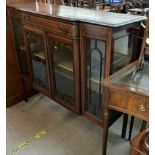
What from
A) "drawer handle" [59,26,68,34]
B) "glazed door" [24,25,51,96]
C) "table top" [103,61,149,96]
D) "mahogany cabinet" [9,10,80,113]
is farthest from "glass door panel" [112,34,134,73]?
"glazed door" [24,25,51,96]

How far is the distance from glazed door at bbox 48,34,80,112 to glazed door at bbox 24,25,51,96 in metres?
0.09

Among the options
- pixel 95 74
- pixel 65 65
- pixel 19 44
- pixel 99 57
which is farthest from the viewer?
pixel 19 44

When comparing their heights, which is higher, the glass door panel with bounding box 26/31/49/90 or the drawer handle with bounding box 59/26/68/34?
the drawer handle with bounding box 59/26/68/34

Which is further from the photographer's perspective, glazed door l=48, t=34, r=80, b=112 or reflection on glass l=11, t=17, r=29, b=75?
reflection on glass l=11, t=17, r=29, b=75

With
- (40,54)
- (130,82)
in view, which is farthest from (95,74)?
(40,54)

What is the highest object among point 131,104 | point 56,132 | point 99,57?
point 99,57

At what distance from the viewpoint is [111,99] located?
1.11 meters

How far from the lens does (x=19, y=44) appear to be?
2029mm

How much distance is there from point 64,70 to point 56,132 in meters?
0.65

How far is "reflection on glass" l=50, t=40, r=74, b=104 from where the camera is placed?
59.0 inches

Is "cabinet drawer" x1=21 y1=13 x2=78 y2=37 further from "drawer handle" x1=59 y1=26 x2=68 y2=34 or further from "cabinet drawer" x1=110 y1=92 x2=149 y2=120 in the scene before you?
"cabinet drawer" x1=110 y1=92 x2=149 y2=120

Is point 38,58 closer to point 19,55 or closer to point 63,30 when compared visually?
point 19,55
